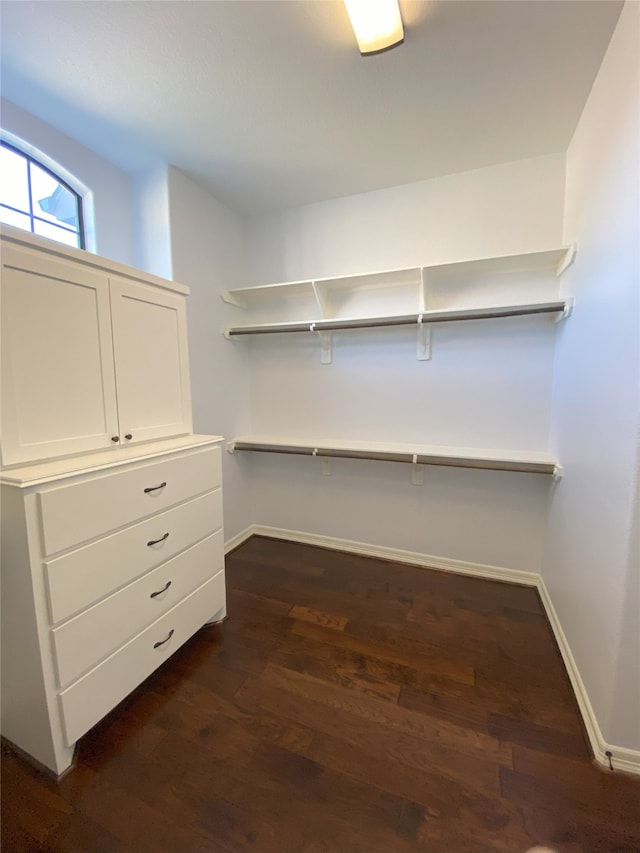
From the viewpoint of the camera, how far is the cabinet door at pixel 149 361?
1.44 metres

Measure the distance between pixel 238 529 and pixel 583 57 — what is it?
126 inches

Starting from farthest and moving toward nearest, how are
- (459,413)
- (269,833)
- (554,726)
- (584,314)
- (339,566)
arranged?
(339,566)
(459,413)
(584,314)
(554,726)
(269,833)

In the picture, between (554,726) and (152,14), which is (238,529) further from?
(152,14)

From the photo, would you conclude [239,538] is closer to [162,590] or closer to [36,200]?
[162,590]

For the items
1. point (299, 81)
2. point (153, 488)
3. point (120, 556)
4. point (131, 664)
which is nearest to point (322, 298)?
point (299, 81)

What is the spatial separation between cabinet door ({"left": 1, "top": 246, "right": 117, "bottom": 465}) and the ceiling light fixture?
130cm

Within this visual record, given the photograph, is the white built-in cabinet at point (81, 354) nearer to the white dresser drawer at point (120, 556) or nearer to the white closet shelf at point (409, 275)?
the white dresser drawer at point (120, 556)

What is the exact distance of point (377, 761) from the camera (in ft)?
3.86

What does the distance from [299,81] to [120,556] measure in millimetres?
2102

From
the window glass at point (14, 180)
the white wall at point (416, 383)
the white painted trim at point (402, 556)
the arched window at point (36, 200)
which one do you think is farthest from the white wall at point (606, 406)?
the window glass at point (14, 180)

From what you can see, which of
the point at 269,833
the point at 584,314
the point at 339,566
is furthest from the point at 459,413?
the point at 269,833

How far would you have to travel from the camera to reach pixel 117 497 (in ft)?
4.08

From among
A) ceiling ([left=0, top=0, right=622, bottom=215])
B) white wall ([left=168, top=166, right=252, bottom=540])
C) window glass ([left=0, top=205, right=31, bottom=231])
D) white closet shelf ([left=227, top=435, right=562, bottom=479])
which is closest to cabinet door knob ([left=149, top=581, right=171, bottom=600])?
white wall ([left=168, top=166, right=252, bottom=540])

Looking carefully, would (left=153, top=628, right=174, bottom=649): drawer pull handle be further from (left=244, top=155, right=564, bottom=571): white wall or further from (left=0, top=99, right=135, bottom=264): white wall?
(left=0, top=99, right=135, bottom=264): white wall
